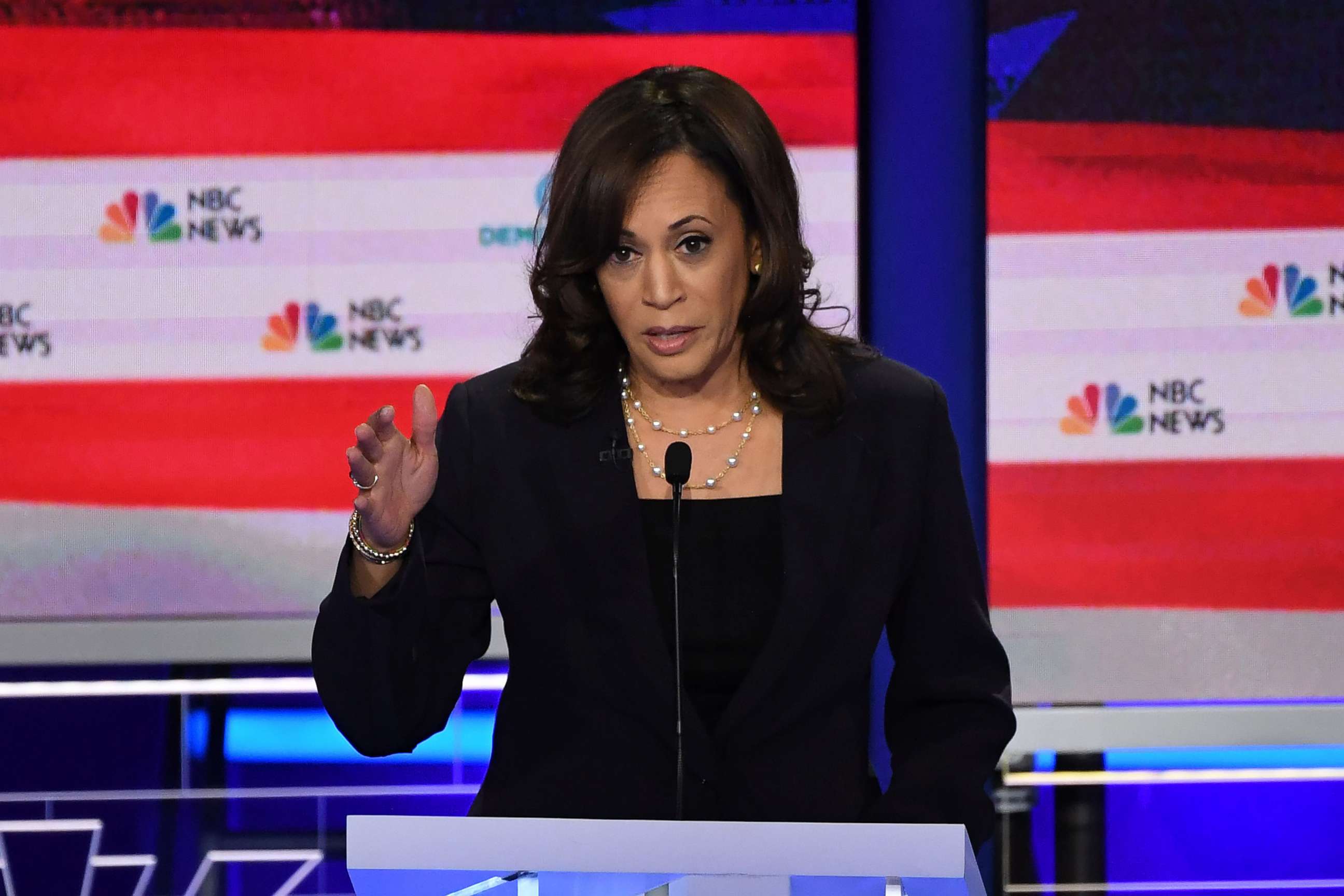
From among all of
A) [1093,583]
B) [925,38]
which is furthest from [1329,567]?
[925,38]

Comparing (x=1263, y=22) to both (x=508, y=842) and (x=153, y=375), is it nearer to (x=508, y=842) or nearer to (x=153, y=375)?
(x=153, y=375)

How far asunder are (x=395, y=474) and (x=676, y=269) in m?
0.39

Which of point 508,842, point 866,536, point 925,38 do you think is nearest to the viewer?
point 508,842

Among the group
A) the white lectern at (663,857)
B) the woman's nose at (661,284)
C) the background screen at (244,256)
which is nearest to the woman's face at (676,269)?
the woman's nose at (661,284)

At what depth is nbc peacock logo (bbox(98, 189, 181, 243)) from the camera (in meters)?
2.93

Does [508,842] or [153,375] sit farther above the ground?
[153,375]

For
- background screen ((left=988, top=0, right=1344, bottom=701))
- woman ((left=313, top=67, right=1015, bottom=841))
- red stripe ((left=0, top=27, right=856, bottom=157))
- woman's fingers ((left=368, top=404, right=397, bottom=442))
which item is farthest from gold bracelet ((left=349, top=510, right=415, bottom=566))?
background screen ((left=988, top=0, right=1344, bottom=701))

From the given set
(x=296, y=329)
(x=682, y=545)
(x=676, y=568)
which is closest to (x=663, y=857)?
(x=676, y=568)

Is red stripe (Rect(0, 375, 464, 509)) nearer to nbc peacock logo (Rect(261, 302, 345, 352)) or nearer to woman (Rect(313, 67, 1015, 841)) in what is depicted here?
nbc peacock logo (Rect(261, 302, 345, 352))

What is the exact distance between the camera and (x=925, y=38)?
2.88m

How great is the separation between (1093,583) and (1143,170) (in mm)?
808

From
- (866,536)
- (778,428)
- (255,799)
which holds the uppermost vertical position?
(778,428)

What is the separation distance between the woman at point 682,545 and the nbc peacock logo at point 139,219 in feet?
4.40

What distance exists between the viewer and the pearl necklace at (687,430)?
179 cm
